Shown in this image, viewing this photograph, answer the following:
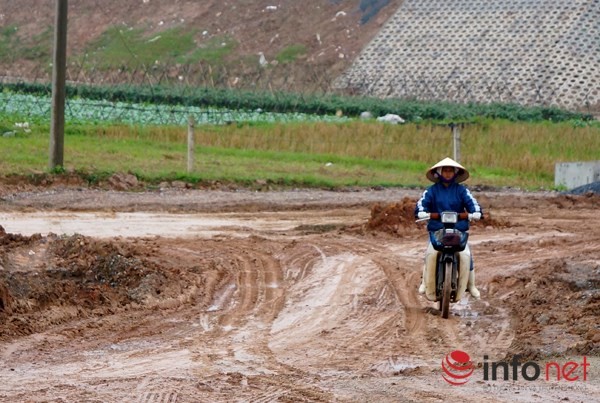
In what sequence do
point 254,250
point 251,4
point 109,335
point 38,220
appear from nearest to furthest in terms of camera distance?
point 109,335
point 254,250
point 38,220
point 251,4

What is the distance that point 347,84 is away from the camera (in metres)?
71.4

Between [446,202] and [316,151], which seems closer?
[446,202]

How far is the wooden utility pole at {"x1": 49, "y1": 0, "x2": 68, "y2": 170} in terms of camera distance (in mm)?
24719

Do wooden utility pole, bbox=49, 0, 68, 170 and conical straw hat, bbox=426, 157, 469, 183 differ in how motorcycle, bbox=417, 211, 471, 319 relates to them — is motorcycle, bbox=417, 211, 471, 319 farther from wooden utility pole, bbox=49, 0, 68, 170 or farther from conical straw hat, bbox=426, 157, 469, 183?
wooden utility pole, bbox=49, 0, 68, 170

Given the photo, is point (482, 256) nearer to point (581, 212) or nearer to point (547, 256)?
point (547, 256)

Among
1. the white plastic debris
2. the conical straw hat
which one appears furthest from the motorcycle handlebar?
the white plastic debris

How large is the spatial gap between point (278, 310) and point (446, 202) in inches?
84.7

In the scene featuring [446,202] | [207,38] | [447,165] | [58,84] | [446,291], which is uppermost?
[207,38]

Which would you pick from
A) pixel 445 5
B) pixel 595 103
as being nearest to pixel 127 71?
pixel 445 5

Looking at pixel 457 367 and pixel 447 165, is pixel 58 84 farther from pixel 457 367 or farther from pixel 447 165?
pixel 457 367

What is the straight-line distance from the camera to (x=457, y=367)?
35.3 ft

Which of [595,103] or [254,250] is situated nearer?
[254,250]

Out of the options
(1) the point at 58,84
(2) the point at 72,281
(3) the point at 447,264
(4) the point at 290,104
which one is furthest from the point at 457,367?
(4) the point at 290,104

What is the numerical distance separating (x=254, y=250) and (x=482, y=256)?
3186 millimetres
